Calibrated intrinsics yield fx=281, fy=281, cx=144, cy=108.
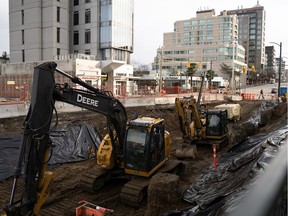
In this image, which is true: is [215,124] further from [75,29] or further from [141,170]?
[75,29]

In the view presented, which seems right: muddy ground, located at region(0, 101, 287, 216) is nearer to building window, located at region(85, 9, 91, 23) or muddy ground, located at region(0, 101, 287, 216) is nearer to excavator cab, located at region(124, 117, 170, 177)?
excavator cab, located at region(124, 117, 170, 177)

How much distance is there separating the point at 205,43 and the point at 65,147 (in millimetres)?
117509

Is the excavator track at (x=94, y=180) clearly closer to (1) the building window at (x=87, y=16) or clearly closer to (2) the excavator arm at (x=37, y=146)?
(2) the excavator arm at (x=37, y=146)

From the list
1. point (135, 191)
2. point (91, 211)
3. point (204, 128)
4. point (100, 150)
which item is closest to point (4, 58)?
point (204, 128)

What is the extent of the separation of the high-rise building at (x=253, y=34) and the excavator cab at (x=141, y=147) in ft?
556

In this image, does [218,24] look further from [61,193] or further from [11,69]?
[61,193]

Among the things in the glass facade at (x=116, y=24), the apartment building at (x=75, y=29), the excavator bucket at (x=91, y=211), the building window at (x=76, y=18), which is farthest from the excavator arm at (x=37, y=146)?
the building window at (x=76, y=18)

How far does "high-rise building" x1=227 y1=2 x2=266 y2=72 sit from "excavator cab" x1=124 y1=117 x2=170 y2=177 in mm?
169444

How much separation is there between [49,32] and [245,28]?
14728 centimetres

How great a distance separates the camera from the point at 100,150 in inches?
416

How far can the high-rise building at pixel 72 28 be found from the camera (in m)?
49.9

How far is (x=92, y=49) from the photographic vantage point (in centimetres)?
5097

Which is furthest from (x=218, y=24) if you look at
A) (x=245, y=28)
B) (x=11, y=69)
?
(x=11, y=69)

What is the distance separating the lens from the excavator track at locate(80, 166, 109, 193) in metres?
10.1
